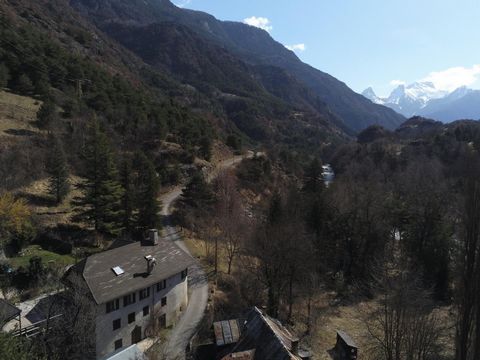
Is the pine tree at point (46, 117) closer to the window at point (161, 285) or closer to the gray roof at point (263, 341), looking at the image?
the window at point (161, 285)

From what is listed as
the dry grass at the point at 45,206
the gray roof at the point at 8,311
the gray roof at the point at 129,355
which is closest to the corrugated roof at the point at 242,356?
the gray roof at the point at 129,355

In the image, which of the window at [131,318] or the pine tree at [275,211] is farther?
the pine tree at [275,211]

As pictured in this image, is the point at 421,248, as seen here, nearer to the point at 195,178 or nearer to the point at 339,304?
the point at 339,304

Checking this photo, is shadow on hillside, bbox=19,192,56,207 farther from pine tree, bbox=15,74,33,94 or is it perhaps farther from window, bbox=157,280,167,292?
pine tree, bbox=15,74,33,94

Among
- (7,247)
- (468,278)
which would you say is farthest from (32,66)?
(468,278)

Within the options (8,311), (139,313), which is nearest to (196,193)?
(139,313)

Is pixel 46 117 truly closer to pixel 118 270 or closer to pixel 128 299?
pixel 118 270

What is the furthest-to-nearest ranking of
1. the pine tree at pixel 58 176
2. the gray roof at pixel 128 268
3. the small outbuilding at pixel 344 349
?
1. the pine tree at pixel 58 176
2. the small outbuilding at pixel 344 349
3. the gray roof at pixel 128 268
